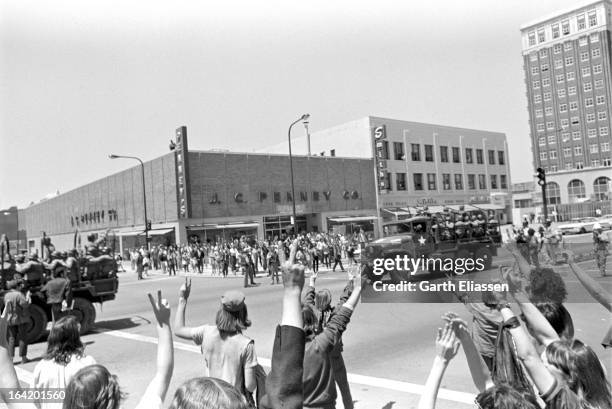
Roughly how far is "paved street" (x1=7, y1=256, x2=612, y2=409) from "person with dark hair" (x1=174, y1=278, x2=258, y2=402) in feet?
7.81

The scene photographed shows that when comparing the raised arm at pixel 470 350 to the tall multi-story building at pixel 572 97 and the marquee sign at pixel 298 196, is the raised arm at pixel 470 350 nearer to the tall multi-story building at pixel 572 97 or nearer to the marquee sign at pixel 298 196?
the marquee sign at pixel 298 196

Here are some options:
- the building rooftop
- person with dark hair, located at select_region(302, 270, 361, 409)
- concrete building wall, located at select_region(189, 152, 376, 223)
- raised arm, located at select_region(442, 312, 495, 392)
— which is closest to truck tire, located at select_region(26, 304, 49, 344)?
person with dark hair, located at select_region(302, 270, 361, 409)

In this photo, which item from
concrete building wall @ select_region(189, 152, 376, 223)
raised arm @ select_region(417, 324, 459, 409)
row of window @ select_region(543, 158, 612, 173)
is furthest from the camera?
row of window @ select_region(543, 158, 612, 173)

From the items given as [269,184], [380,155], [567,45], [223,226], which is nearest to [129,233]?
[223,226]

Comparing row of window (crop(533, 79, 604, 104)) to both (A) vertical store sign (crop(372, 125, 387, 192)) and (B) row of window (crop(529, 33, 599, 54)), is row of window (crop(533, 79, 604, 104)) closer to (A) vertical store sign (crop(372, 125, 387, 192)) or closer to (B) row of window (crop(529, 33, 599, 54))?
(B) row of window (crop(529, 33, 599, 54))

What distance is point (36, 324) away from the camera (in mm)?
10305

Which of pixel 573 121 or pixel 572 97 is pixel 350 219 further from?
pixel 573 121

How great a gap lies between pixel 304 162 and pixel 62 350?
44944 mm

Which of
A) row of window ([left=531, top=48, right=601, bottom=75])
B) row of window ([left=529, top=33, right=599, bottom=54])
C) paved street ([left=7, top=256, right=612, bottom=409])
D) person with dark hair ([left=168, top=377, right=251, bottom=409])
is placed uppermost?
row of window ([left=529, top=33, right=599, bottom=54])

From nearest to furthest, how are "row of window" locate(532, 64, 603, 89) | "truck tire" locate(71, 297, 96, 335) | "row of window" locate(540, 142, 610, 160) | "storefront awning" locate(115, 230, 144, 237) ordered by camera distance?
"truck tire" locate(71, 297, 96, 335) → "storefront awning" locate(115, 230, 144, 237) → "row of window" locate(532, 64, 603, 89) → "row of window" locate(540, 142, 610, 160)

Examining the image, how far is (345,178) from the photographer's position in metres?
51.3

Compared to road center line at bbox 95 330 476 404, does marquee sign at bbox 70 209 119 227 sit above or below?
above

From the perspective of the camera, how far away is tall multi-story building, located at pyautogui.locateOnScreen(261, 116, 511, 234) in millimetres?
53688

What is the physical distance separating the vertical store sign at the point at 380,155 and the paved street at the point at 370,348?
3895 cm
